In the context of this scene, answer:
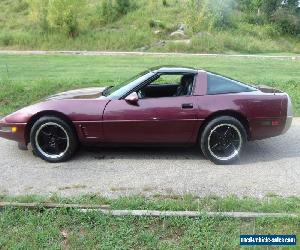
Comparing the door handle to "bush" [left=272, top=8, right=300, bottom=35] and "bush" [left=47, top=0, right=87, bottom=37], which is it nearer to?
"bush" [left=47, top=0, right=87, bottom=37]

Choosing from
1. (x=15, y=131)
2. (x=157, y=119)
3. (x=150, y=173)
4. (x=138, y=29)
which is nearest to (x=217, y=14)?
(x=138, y=29)

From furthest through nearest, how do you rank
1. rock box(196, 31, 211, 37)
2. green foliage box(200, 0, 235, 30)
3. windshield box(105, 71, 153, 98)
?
green foliage box(200, 0, 235, 30), rock box(196, 31, 211, 37), windshield box(105, 71, 153, 98)

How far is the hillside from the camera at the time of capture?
3231cm

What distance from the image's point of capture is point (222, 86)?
595 cm

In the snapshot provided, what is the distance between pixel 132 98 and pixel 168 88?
1.00m

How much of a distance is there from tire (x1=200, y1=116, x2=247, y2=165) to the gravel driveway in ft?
0.52

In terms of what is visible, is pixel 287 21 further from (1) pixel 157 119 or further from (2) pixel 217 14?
(1) pixel 157 119

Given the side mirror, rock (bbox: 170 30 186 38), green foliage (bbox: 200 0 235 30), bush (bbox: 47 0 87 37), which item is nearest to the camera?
the side mirror

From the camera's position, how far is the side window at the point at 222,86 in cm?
590

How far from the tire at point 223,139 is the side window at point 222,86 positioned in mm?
393

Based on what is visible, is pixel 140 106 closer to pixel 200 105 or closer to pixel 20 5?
pixel 200 105

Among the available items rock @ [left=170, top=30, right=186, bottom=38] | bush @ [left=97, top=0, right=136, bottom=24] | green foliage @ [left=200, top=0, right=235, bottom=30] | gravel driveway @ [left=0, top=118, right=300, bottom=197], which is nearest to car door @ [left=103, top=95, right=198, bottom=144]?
gravel driveway @ [left=0, top=118, right=300, bottom=197]

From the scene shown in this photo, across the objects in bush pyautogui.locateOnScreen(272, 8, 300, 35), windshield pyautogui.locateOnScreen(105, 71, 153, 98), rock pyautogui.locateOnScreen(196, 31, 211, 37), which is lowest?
windshield pyautogui.locateOnScreen(105, 71, 153, 98)

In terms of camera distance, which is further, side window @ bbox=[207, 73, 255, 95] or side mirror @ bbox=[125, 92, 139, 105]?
side window @ bbox=[207, 73, 255, 95]
